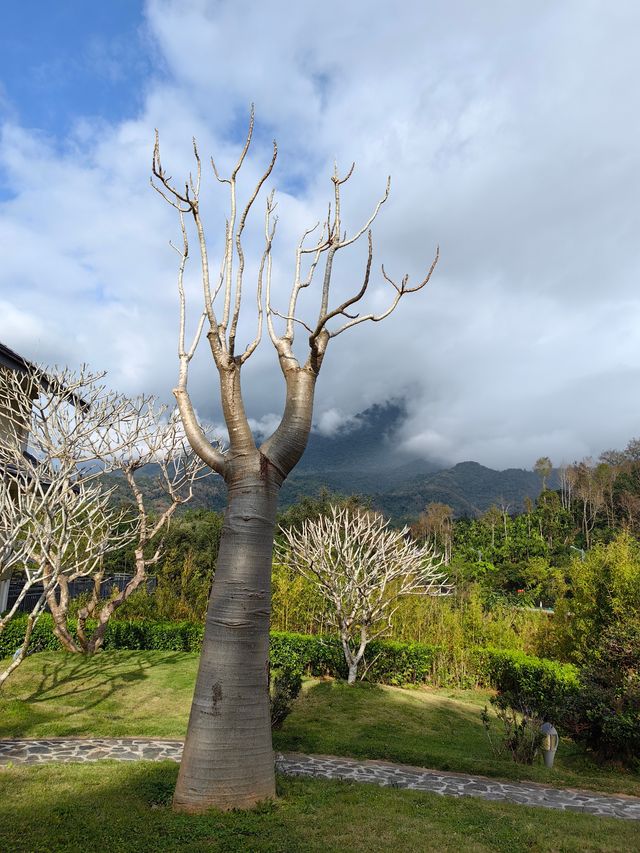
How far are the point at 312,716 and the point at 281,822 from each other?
6200mm

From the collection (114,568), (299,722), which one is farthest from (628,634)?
(114,568)

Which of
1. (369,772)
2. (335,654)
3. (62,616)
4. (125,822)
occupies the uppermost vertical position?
(62,616)

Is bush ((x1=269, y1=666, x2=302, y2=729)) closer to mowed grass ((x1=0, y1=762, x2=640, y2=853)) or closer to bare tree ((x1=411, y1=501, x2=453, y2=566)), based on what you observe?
mowed grass ((x1=0, y1=762, x2=640, y2=853))

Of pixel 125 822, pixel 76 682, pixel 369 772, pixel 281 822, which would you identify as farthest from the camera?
pixel 76 682

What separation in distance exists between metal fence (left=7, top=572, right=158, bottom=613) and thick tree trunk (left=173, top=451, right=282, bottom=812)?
1160cm

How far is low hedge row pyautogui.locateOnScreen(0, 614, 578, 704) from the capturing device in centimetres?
1225

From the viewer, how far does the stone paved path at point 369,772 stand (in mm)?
6038

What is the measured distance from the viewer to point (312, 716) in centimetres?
988

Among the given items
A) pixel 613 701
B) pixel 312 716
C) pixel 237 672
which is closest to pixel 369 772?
pixel 312 716

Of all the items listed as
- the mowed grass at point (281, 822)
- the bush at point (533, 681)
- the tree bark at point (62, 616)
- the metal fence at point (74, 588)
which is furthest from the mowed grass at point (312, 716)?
the metal fence at point (74, 588)

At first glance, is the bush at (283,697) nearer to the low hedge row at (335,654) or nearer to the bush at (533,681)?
the bush at (533,681)

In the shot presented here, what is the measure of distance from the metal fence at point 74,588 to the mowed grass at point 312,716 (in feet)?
12.4

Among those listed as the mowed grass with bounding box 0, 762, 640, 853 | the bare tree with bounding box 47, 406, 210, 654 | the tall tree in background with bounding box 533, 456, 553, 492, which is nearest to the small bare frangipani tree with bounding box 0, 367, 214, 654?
the bare tree with bounding box 47, 406, 210, 654

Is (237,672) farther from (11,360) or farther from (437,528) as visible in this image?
(437,528)
